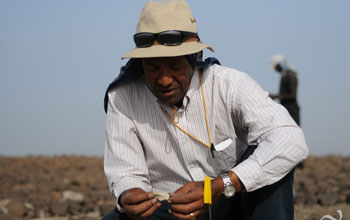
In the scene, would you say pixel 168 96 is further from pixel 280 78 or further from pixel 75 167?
pixel 75 167

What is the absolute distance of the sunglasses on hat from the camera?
2.63 m

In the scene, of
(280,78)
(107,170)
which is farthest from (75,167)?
(107,170)

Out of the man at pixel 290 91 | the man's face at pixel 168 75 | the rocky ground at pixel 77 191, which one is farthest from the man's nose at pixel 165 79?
the man at pixel 290 91

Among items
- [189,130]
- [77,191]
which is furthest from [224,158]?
[77,191]

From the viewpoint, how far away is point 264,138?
259cm

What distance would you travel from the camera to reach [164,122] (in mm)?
2799

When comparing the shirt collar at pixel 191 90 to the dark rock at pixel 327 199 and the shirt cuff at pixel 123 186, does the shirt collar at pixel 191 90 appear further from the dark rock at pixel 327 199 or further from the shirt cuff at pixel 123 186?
the dark rock at pixel 327 199

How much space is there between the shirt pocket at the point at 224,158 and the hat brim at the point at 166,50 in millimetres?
546

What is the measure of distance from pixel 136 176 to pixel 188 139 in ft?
1.11

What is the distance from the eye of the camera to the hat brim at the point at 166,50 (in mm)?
2541

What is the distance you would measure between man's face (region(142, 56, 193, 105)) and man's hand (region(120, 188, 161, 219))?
1.66 feet

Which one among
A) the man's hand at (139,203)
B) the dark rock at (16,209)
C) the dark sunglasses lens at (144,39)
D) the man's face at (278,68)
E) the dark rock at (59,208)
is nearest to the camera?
the man's hand at (139,203)

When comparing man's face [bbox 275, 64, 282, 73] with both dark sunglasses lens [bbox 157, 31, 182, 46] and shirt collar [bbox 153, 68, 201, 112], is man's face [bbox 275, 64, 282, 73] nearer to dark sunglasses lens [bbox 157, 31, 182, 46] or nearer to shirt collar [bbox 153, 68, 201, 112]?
shirt collar [bbox 153, 68, 201, 112]

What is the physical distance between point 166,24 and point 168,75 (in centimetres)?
26
